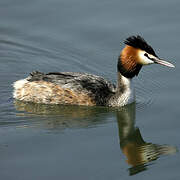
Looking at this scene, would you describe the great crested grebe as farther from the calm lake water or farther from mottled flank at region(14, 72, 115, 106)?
the calm lake water

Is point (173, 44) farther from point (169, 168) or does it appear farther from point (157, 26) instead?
point (169, 168)

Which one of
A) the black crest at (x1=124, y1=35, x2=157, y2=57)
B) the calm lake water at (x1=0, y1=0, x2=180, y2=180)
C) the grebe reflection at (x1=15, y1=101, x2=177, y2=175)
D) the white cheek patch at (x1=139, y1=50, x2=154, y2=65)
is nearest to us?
the calm lake water at (x1=0, y1=0, x2=180, y2=180)

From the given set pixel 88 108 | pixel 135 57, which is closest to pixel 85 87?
pixel 88 108

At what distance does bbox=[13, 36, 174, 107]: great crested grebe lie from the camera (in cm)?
1202

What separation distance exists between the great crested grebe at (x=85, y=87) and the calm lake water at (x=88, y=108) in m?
0.19

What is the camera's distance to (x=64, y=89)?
1219 centimetres

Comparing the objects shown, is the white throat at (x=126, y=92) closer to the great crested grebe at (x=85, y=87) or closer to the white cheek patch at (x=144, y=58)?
the great crested grebe at (x=85, y=87)

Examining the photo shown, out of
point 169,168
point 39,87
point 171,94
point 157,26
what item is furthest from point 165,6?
point 169,168

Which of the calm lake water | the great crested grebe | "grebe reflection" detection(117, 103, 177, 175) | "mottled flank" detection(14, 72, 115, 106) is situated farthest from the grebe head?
"grebe reflection" detection(117, 103, 177, 175)

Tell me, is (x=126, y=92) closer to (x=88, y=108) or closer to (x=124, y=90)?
(x=124, y=90)

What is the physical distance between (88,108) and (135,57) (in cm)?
142

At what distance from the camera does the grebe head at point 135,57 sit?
11.6 meters

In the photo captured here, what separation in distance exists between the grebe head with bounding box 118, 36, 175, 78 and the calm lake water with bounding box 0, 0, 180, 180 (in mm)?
787

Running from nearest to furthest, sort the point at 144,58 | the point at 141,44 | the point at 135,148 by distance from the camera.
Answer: the point at 135,148
the point at 141,44
the point at 144,58
